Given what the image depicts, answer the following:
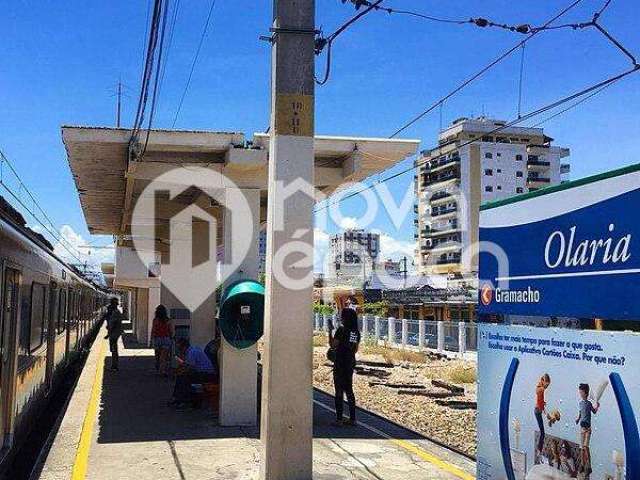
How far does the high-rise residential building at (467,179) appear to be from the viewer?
9012cm

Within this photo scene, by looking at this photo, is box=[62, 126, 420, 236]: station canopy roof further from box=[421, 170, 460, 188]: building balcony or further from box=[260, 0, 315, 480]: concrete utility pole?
box=[421, 170, 460, 188]: building balcony

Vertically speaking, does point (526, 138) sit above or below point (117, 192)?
above

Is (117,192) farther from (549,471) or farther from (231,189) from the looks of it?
(549,471)

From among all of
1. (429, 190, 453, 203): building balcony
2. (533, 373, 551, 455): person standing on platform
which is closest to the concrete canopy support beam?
(533, 373, 551, 455): person standing on platform

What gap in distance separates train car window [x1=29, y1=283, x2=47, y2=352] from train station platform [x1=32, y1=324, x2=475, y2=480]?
125cm

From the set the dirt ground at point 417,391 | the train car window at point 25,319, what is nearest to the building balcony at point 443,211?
the dirt ground at point 417,391

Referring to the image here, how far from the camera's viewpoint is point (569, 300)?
406cm

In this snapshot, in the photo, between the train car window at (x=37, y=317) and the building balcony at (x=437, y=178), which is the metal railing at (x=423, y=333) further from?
the building balcony at (x=437, y=178)

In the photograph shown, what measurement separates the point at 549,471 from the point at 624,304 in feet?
3.78

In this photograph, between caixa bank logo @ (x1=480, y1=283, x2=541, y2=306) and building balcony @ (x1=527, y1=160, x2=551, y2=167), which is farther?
building balcony @ (x1=527, y1=160, x2=551, y2=167)

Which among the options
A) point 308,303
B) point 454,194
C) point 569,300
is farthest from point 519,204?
point 454,194

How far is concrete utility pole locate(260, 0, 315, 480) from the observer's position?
650 cm

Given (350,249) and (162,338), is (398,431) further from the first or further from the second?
(350,249)

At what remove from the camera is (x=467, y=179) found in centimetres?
9100
